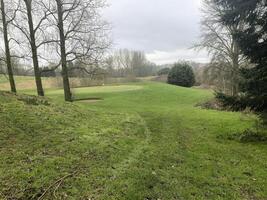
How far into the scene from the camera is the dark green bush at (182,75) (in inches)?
1895

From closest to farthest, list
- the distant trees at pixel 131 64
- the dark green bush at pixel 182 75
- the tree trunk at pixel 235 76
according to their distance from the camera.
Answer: the tree trunk at pixel 235 76 → the dark green bush at pixel 182 75 → the distant trees at pixel 131 64

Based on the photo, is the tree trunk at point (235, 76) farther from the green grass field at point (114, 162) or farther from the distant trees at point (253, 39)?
the green grass field at point (114, 162)

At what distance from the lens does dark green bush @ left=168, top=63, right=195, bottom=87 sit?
48125 millimetres

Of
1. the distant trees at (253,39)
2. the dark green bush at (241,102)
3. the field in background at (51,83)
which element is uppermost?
the distant trees at (253,39)

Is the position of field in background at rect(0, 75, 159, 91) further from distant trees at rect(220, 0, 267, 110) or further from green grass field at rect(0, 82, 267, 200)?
Result: distant trees at rect(220, 0, 267, 110)

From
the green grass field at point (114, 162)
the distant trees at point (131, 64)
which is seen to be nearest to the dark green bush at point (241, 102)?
the green grass field at point (114, 162)

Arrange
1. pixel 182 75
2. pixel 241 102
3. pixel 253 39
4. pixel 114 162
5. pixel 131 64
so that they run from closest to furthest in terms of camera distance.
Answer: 1. pixel 114 162
2. pixel 253 39
3. pixel 241 102
4. pixel 182 75
5. pixel 131 64

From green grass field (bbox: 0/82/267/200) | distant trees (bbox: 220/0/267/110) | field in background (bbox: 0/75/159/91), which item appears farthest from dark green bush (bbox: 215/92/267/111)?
field in background (bbox: 0/75/159/91)

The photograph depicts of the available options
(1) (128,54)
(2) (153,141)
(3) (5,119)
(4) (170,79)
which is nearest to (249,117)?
(2) (153,141)

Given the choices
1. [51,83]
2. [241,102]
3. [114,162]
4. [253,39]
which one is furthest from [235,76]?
[51,83]

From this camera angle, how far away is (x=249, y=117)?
14086mm

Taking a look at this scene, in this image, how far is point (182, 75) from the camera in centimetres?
4838

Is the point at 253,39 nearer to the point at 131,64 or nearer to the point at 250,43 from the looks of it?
the point at 250,43

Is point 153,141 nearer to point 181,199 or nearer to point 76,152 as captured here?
point 76,152
